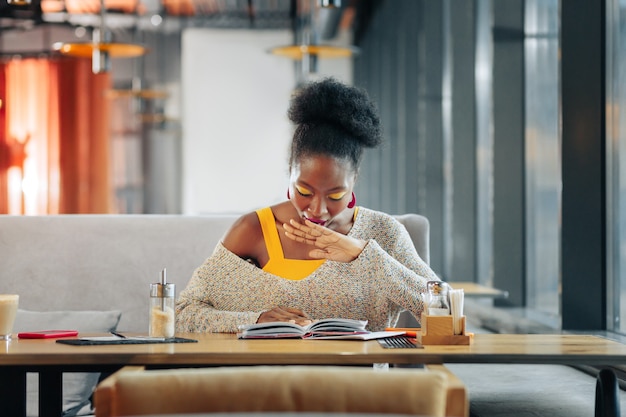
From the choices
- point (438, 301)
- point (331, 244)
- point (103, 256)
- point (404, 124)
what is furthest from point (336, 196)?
point (404, 124)

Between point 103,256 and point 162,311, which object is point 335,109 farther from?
point 103,256

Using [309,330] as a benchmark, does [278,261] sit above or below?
above

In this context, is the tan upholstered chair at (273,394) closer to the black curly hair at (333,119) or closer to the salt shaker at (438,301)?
the salt shaker at (438,301)

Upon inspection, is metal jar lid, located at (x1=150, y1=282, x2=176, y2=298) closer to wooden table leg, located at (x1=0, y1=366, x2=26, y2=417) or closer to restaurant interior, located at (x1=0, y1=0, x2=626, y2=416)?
wooden table leg, located at (x1=0, y1=366, x2=26, y2=417)

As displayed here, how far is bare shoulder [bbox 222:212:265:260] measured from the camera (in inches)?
115

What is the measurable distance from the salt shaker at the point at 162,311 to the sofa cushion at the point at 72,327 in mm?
750

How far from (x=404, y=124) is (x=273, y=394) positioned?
25.8 feet

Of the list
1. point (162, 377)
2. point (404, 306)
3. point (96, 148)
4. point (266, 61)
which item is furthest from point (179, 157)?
point (162, 377)

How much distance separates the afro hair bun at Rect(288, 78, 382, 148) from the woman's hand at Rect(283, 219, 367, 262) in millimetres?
348

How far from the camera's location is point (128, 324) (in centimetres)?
352

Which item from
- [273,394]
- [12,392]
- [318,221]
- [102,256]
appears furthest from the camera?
[102,256]

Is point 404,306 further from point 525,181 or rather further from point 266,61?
point 266,61

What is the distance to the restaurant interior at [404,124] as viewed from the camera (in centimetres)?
424

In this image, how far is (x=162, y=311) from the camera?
8.14 ft
